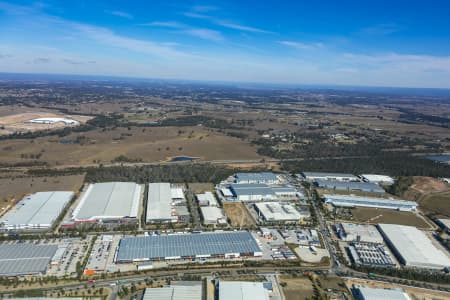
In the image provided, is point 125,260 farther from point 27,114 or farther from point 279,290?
point 27,114

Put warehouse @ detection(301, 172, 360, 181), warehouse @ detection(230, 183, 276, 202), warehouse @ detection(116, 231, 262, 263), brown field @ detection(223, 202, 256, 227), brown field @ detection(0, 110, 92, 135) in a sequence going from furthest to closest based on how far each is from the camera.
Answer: brown field @ detection(0, 110, 92, 135)
warehouse @ detection(301, 172, 360, 181)
warehouse @ detection(230, 183, 276, 202)
brown field @ detection(223, 202, 256, 227)
warehouse @ detection(116, 231, 262, 263)

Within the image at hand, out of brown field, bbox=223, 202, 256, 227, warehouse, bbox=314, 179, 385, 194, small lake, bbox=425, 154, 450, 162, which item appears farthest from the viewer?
small lake, bbox=425, 154, 450, 162

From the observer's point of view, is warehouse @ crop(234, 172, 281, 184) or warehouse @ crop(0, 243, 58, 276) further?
warehouse @ crop(234, 172, 281, 184)

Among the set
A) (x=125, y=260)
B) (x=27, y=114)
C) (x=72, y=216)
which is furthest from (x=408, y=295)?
(x=27, y=114)

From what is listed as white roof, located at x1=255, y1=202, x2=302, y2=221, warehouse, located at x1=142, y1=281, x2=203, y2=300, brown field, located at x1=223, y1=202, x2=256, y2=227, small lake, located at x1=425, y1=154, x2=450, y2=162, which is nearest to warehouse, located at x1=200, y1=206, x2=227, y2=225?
brown field, located at x1=223, y1=202, x2=256, y2=227

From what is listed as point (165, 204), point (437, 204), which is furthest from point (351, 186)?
point (165, 204)

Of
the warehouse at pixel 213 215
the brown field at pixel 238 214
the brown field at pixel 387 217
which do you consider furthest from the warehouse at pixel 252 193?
the brown field at pixel 387 217

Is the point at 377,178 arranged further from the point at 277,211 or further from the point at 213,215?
the point at 213,215

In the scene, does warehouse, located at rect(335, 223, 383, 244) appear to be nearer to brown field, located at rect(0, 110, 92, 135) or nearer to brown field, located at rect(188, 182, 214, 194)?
brown field, located at rect(188, 182, 214, 194)

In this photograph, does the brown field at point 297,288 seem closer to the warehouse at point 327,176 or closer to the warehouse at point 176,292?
the warehouse at point 176,292
